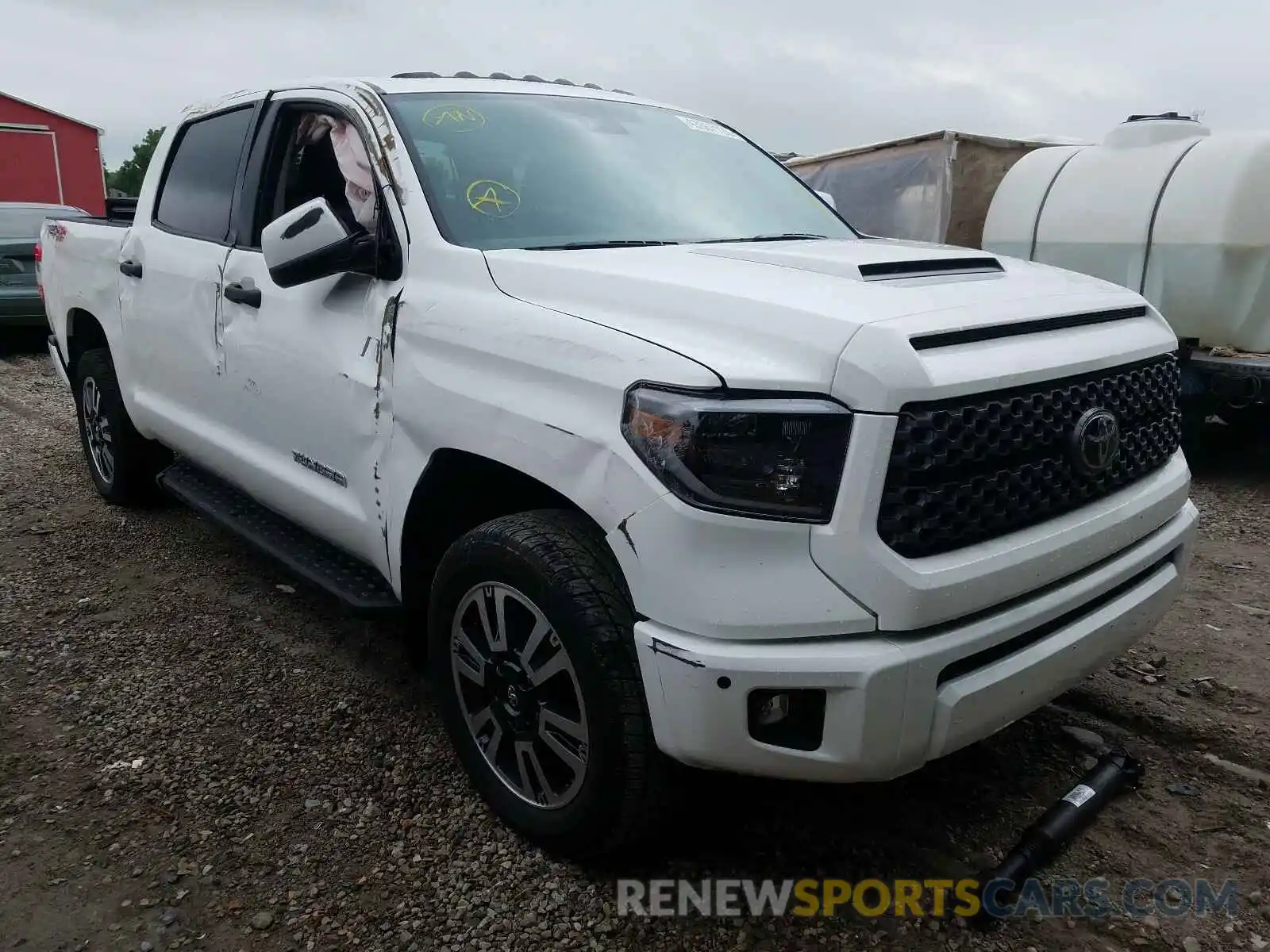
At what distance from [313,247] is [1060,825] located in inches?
93.6

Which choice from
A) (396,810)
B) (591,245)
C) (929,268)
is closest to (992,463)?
(929,268)

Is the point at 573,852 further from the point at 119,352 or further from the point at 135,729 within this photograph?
the point at 119,352

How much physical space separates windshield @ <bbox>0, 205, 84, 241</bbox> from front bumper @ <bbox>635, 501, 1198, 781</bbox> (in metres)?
10.4

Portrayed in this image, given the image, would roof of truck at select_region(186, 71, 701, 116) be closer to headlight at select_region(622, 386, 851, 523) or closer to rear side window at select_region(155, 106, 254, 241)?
rear side window at select_region(155, 106, 254, 241)

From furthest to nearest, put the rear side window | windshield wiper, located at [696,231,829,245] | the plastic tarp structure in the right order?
the plastic tarp structure → the rear side window → windshield wiper, located at [696,231,829,245]

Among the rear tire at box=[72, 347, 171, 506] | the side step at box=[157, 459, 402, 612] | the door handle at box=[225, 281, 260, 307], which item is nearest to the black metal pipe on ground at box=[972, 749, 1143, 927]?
the side step at box=[157, 459, 402, 612]

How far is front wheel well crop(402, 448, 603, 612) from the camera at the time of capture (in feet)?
7.95

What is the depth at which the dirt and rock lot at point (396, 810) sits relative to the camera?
88.4 inches

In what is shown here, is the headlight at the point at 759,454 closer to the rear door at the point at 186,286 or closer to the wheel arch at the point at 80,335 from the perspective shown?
the rear door at the point at 186,286

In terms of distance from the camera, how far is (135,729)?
121 inches

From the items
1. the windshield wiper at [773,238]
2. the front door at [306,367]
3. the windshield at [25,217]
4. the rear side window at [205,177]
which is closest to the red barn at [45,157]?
the windshield at [25,217]

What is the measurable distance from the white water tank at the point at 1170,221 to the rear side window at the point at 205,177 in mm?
5680

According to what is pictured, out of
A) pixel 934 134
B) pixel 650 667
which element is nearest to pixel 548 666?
pixel 650 667

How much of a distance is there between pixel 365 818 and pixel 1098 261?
6.37 meters
